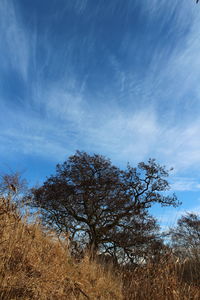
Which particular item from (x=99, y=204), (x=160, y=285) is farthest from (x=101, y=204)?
(x=160, y=285)

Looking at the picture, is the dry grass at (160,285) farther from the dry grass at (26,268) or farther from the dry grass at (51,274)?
the dry grass at (26,268)

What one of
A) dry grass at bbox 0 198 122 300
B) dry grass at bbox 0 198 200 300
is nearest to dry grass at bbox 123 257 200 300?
dry grass at bbox 0 198 200 300

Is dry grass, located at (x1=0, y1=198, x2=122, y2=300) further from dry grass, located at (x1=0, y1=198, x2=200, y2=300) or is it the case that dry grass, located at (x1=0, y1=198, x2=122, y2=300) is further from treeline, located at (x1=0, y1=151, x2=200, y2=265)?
treeline, located at (x1=0, y1=151, x2=200, y2=265)

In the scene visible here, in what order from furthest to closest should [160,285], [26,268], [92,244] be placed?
1. [92,244]
2. [160,285]
3. [26,268]

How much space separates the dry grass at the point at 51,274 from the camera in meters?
4.02

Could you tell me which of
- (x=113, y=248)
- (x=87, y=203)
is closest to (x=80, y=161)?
(x=87, y=203)

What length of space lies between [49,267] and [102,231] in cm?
821

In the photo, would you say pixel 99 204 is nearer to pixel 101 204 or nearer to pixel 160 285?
pixel 101 204

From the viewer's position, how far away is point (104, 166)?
46.8 feet

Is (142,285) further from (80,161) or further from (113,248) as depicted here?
(80,161)

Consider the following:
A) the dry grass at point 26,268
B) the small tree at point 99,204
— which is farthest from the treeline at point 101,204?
the dry grass at point 26,268

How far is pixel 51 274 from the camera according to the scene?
469cm

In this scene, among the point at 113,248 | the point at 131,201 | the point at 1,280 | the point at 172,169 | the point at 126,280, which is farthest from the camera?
the point at 172,169

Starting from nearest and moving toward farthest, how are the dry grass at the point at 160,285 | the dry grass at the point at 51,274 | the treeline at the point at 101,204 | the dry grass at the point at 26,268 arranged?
the dry grass at the point at 26,268 < the dry grass at the point at 51,274 < the dry grass at the point at 160,285 < the treeline at the point at 101,204
